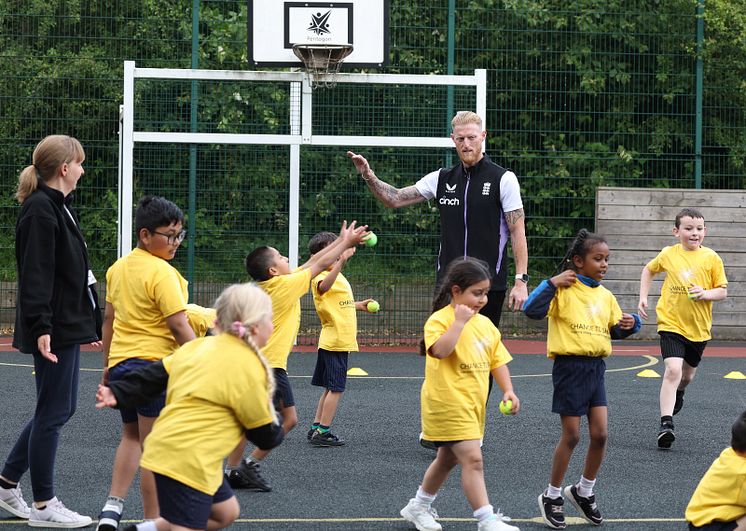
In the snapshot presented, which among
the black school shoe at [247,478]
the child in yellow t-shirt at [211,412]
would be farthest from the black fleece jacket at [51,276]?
the child in yellow t-shirt at [211,412]

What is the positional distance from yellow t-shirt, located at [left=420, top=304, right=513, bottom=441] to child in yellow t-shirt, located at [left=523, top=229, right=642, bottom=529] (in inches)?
20.3

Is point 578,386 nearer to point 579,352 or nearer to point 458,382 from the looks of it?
point 579,352

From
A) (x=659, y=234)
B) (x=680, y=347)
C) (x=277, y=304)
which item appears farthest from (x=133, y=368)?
(x=659, y=234)

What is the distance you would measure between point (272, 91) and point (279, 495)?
326 inches

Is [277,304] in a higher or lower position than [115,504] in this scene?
higher

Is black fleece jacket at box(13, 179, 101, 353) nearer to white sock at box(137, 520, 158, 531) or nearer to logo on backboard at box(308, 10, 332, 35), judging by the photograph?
white sock at box(137, 520, 158, 531)

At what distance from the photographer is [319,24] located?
13469 mm

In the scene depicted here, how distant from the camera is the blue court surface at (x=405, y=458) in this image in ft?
19.4

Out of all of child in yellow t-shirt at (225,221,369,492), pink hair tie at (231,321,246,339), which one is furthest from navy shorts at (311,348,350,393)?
pink hair tie at (231,321,246,339)

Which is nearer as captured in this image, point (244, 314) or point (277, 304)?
point (244, 314)

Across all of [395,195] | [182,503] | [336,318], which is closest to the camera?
[182,503]

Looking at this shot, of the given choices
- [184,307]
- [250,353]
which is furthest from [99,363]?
[250,353]

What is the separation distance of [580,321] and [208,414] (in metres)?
2.45

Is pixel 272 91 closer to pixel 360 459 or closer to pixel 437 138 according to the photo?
pixel 437 138
